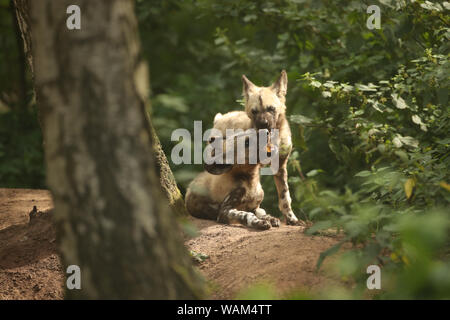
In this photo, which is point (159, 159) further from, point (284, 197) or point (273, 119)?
point (284, 197)

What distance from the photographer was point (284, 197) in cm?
612

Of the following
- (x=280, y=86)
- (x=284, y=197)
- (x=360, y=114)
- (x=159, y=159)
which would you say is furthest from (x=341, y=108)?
(x=159, y=159)

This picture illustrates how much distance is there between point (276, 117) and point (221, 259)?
7.34ft

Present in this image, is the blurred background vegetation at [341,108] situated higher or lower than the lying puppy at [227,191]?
higher

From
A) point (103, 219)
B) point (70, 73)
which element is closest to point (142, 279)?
point (103, 219)

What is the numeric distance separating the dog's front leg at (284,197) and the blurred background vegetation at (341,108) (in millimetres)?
289

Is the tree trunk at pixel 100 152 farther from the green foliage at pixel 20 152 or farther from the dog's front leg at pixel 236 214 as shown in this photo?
the green foliage at pixel 20 152

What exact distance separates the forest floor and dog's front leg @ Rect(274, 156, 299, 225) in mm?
890

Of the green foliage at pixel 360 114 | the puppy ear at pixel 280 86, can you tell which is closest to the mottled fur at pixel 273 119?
the puppy ear at pixel 280 86

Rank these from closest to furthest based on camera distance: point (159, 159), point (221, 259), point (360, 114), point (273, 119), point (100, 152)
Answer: point (100, 152) → point (221, 259) → point (360, 114) → point (159, 159) → point (273, 119)

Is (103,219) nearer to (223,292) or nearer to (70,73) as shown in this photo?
(70,73)

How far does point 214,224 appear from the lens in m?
5.68

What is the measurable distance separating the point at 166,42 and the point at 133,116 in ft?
33.7

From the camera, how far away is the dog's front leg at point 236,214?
17.7 ft
